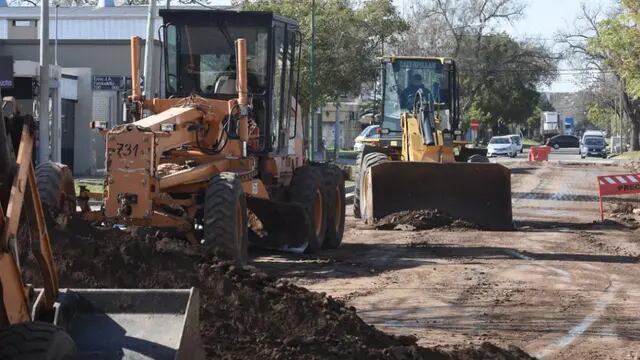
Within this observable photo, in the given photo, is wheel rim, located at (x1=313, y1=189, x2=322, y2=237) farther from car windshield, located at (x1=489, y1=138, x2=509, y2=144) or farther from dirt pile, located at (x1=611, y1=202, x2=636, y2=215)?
car windshield, located at (x1=489, y1=138, x2=509, y2=144)

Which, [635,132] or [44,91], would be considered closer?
[44,91]

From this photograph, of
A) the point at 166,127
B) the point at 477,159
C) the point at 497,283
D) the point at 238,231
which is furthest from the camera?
the point at 477,159

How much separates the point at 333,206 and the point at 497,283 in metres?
4.48

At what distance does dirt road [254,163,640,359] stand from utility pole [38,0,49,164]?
7272 millimetres

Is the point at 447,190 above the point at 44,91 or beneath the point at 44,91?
beneath

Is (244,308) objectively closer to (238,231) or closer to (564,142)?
(238,231)

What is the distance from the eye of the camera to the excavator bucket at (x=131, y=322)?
5.68 metres

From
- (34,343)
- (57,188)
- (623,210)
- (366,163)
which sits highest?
(366,163)

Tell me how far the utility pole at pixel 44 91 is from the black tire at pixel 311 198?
29.6ft

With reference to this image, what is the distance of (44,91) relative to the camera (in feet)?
76.3

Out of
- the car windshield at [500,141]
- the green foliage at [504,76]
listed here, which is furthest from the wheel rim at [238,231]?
the green foliage at [504,76]

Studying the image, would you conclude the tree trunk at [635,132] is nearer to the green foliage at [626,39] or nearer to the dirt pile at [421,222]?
the green foliage at [626,39]

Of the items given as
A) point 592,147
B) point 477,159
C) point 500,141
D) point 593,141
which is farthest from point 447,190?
point 593,141

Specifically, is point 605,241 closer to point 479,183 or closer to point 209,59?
point 479,183
